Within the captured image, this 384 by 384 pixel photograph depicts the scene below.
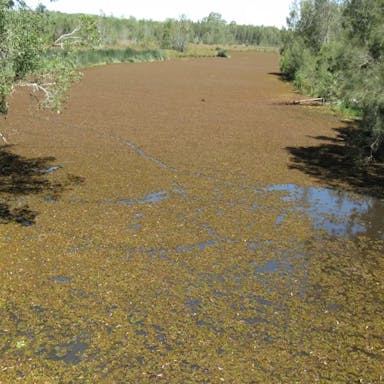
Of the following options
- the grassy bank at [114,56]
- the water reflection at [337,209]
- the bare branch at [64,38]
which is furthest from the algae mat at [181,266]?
the grassy bank at [114,56]

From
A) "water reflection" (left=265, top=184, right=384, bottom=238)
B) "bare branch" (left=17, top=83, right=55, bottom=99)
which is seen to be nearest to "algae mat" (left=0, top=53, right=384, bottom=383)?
"water reflection" (left=265, top=184, right=384, bottom=238)

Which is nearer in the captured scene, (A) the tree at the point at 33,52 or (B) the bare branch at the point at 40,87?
(A) the tree at the point at 33,52

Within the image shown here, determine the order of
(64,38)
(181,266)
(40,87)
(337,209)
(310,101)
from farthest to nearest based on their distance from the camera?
(310,101) < (337,209) < (64,38) < (40,87) < (181,266)

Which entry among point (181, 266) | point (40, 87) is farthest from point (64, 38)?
point (181, 266)

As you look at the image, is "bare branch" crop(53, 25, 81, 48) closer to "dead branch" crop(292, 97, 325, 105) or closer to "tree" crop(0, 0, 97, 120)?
"tree" crop(0, 0, 97, 120)

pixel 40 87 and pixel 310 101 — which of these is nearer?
pixel 40 87

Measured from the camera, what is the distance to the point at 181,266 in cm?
1280

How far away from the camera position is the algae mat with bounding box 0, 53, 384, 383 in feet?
29.7

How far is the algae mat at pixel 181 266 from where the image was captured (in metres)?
9.06

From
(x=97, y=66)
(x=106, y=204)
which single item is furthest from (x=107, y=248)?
(x=97, y=66)

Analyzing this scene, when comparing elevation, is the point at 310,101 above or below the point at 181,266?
above

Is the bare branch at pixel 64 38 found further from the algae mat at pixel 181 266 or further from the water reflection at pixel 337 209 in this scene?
the water reflection at pixel 337 209

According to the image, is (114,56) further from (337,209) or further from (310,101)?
(337,209)

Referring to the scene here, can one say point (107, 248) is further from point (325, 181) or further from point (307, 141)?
point (307, 141)
